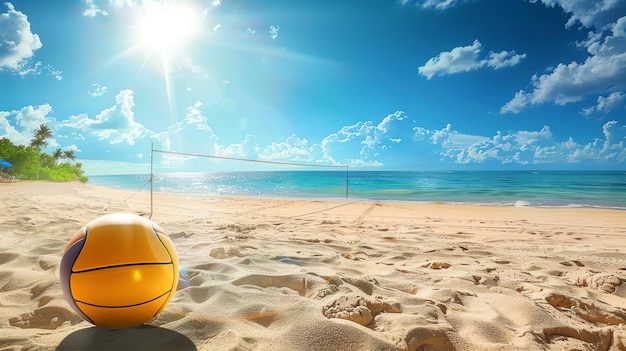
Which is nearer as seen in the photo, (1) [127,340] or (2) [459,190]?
(1) [127,340]

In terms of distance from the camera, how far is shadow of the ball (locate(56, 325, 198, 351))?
182cm

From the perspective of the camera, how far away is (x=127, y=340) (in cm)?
191

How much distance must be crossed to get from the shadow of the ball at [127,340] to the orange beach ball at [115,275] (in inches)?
2.7

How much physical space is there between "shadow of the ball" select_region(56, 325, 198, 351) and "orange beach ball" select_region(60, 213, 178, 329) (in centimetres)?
7

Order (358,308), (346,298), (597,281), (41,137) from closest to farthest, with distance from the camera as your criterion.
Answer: (358,308)
(346,298)
(597,281)
(41,137)

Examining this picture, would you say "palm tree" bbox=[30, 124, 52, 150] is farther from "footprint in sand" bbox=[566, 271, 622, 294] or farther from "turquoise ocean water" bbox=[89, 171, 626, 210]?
"footprint in sand" bbox=[566, 271, 622, 294]

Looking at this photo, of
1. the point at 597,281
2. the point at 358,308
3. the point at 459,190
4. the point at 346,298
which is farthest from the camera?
the point at 459,190

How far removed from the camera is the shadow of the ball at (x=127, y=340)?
1.82 metres

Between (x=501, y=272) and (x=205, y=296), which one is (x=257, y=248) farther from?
(x=501, y=272)

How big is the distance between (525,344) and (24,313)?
3.60m

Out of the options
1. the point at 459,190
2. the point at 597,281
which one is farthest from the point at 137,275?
the point at 459,190

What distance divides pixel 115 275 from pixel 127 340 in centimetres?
41

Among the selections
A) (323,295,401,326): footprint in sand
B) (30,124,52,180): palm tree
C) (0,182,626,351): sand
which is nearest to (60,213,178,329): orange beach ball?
(0,182,626,351): sand

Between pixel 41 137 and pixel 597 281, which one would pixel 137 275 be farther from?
pixel 41 137
